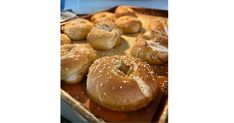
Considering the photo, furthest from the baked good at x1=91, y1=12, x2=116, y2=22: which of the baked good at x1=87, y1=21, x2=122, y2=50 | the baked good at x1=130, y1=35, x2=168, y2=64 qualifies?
the baked good at x1=130, y1=35, x2=168, y2=64

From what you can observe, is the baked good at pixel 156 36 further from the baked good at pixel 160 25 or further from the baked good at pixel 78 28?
the baked good at pixel 78 28

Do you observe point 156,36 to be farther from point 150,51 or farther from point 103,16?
point 103,16

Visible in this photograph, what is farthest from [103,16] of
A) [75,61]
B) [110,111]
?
[110,111]
